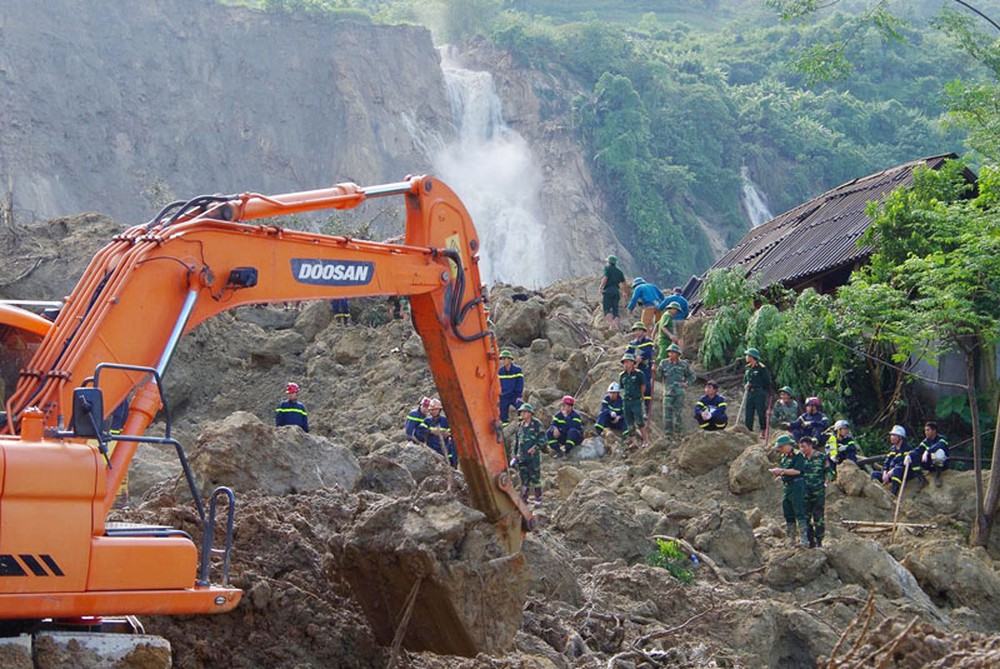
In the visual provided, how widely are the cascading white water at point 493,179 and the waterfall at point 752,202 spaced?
31.8 ft

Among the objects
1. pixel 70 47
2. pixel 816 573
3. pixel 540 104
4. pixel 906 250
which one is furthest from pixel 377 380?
pixel 540 104

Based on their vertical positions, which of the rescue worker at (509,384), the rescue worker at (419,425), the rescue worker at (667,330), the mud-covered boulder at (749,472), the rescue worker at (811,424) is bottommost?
the mud-covered boulder at (749,472)

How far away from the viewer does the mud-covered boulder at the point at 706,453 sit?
678 inches

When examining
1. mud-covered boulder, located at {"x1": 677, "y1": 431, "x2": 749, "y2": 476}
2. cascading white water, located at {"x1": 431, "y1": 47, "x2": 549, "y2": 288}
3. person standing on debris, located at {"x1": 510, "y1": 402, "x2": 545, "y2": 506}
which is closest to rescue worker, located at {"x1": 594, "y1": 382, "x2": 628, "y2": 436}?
mud-covered boulder, located at {"x1": 677, "y1": 431, "x2": 749, "y2": 476}

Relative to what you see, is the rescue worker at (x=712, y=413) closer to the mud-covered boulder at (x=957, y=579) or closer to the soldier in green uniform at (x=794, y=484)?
the soldier in green uniform at (x=794, y=484)

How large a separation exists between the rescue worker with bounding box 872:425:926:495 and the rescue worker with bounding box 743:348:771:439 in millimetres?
1841

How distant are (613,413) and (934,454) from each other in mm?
4505

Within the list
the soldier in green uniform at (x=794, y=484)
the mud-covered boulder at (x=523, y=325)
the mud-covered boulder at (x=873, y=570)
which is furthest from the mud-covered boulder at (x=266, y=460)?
the mud-covered boulder at (x=523, y=325)

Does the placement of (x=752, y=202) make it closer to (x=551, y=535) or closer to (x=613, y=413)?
(x=613, y=413)

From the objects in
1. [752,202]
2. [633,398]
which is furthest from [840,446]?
[752,202]

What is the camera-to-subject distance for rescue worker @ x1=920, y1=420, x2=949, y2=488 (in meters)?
17.4

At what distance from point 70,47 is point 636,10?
141 ft

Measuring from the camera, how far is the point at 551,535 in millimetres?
13867

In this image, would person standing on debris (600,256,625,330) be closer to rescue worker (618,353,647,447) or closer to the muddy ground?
the muddy ground
